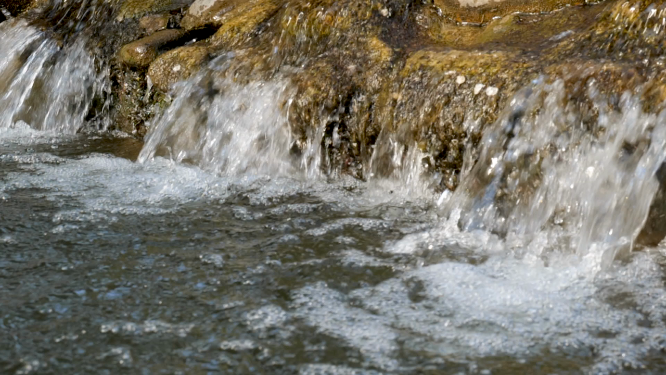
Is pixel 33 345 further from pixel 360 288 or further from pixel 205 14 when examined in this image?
pixel 205 14

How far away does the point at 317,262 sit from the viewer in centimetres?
353

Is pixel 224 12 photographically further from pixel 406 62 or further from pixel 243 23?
pixel 406 62

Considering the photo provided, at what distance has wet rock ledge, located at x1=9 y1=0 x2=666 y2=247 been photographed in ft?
13.8

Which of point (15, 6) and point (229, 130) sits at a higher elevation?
point (15, 6)

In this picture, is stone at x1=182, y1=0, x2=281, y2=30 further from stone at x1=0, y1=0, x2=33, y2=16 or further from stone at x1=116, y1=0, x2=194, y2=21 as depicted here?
stone at x1=0, y1=0, x2=33, y2=16

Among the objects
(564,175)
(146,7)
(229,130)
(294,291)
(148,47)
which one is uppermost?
(146,7)

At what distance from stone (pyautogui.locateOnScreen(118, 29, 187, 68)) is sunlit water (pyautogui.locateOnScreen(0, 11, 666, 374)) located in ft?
3.71

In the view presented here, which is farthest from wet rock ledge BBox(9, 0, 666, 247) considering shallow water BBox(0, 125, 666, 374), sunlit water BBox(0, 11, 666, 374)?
shallow water BBox(0, 125, 666, 374)

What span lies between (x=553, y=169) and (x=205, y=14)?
3418 mm

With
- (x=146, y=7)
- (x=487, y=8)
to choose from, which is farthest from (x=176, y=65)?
(x=487, y=8)

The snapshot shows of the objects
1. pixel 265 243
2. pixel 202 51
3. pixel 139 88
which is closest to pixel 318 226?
pixel 265 243

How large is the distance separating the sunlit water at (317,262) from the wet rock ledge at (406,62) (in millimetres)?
133

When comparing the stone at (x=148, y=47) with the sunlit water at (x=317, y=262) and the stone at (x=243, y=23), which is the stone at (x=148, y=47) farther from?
the sunlit water at (x=317, y=262)

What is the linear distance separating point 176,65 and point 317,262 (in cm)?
287
